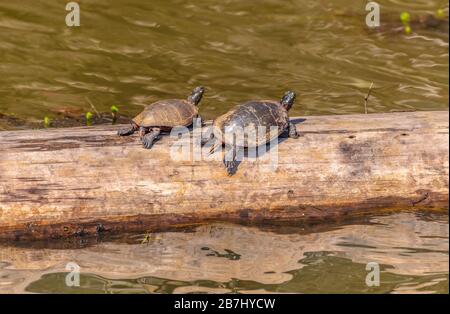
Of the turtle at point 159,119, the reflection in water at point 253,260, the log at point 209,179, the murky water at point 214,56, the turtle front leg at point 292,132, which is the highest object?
the murky water at point 214,56

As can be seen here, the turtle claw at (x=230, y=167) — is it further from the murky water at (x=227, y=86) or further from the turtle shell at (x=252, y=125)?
Answer: the murky water at (x=227, y=86)

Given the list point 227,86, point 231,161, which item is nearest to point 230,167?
point 231,161

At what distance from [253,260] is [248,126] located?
4.00ft

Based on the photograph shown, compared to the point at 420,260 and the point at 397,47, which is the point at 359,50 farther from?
the point at 420,260

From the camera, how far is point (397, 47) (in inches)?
447

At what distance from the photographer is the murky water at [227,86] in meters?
6.29

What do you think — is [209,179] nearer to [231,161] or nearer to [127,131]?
[231,161]

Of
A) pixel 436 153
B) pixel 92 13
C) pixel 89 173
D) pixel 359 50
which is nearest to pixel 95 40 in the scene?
pixel 92 13

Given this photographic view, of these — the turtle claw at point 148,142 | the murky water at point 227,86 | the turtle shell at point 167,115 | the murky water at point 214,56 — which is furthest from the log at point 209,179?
the murky water at point 214,56

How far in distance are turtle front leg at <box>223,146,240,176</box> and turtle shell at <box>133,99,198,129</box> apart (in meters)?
0.66

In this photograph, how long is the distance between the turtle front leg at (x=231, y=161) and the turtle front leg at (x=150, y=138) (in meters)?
0.62

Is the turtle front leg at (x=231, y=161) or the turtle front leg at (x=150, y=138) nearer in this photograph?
the turtle front leg at (x=231, y=161)

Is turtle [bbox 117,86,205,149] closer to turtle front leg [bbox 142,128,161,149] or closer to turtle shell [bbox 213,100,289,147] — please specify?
turtle front leg [bbox 142,128,161,149]

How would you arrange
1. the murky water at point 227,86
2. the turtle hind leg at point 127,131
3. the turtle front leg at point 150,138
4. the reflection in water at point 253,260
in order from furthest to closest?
1. the turtle hind leg at point 127,131
2. the turtle front leg at point 150,138
3. the murky water at point 227,86
4. the reflection in water at point 253,260
